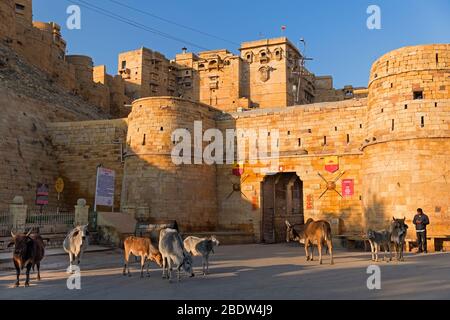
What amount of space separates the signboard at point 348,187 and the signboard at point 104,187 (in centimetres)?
1076

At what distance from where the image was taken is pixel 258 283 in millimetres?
8977

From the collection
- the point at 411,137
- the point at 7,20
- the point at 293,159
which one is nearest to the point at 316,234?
the point at 411,137

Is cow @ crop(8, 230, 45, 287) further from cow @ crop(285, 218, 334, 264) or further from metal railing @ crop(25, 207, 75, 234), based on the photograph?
metal railing @ crop(25, 207, 75, 234)

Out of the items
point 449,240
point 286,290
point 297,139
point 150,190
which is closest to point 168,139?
point 150,190

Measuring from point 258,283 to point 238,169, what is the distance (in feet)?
50.3

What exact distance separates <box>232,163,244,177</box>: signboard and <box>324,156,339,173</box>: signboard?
458 centimetres

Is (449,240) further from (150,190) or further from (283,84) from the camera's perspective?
(283,84)

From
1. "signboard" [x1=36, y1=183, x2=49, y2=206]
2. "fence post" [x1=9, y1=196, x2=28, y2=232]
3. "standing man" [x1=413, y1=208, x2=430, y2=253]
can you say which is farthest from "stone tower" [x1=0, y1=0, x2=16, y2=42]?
"standing man" [x1=413, y1=208, x2=430, y2=253]

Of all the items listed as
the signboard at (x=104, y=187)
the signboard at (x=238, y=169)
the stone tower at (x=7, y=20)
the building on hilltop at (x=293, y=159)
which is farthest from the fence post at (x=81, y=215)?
the stone tower at (x=7, y=20)

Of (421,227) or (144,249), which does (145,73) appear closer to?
(421,227)

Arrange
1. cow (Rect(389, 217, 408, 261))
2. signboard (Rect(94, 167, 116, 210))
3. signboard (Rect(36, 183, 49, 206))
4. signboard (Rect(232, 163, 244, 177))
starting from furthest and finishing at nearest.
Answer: signboard (Rect(36, 183, 49, 206)), signboard (Rect(232, 163, 244, 177)), signboard (Rect(94, 167, 116, 210)), cow (Rect(389, 217, 408, 261))

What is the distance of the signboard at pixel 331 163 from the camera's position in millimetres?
21641

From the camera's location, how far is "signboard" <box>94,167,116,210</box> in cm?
1823
